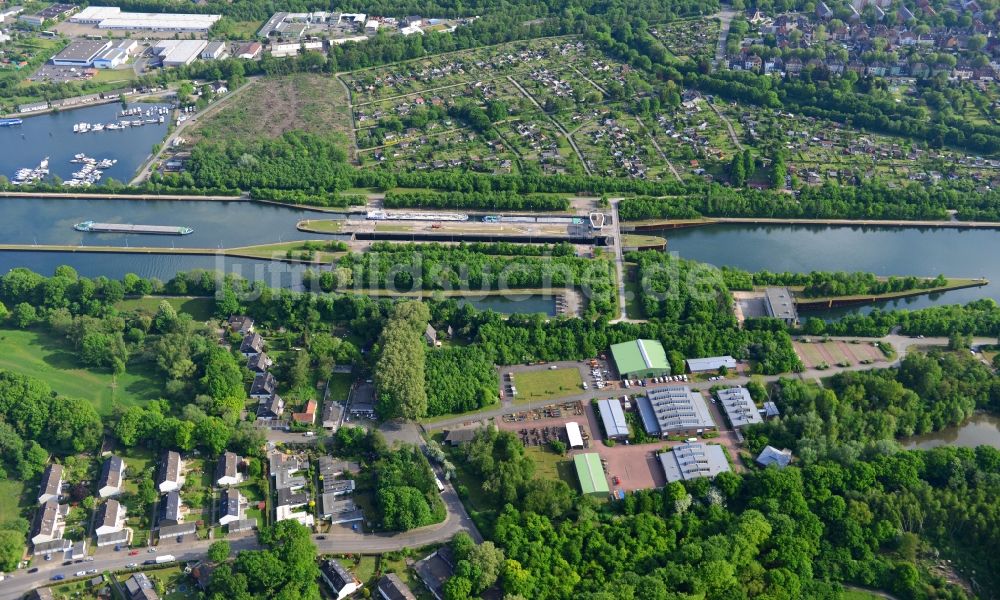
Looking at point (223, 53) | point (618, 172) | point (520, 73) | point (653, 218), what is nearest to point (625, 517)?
point (653, 218)

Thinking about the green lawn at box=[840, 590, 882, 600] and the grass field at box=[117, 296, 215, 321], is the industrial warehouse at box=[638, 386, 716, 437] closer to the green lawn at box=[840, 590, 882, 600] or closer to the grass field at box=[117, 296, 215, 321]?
the green lawn at box=[840, 590, 882, 600]

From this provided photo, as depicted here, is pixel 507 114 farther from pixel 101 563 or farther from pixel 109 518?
pixel 101 563

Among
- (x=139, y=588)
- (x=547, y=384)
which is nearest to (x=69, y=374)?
(x=139, y=588)

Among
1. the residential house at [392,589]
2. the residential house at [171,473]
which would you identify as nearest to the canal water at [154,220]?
the residential house at [171,473]

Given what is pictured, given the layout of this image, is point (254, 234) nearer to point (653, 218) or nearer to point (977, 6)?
point (653, 218)

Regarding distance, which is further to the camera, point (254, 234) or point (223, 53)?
point (223, 53)
